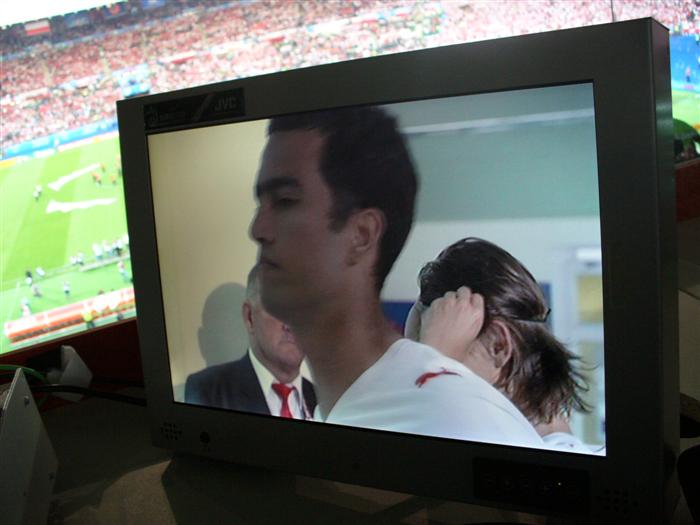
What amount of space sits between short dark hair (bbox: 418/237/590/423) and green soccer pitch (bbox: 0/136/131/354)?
1.58 m

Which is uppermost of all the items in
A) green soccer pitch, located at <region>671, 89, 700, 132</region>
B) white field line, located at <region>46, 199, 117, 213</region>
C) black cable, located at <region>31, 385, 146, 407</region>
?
green soccer pitch, located at <region>671, 89, 700, 132</region>

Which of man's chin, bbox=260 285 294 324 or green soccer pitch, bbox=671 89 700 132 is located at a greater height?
green soccer pitch, bbox=671 89 700 132

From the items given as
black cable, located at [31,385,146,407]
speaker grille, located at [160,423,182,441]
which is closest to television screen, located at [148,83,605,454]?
speaker grille, located at [160,423,182,441]

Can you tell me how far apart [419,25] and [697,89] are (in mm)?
1013

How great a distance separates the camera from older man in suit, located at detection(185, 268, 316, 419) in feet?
2.45

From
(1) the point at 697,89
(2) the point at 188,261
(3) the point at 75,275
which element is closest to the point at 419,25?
(1) the point at 697,89

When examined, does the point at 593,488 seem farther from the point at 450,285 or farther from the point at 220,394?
the point at 220,394

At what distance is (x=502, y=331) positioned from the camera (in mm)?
623

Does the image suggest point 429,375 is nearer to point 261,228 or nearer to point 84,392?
point 261,228

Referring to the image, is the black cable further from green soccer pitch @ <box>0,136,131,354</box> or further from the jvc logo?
green soccer pitch @ <box>0,136,131,354</box>

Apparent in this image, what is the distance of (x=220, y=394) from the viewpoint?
2.69ft

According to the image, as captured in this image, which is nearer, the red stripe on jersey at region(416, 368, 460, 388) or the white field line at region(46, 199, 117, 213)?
the red stripe on jersey at region(416, 368, 460, 388)

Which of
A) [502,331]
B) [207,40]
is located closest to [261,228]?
[502,331]

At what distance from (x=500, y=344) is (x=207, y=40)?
2.04m
